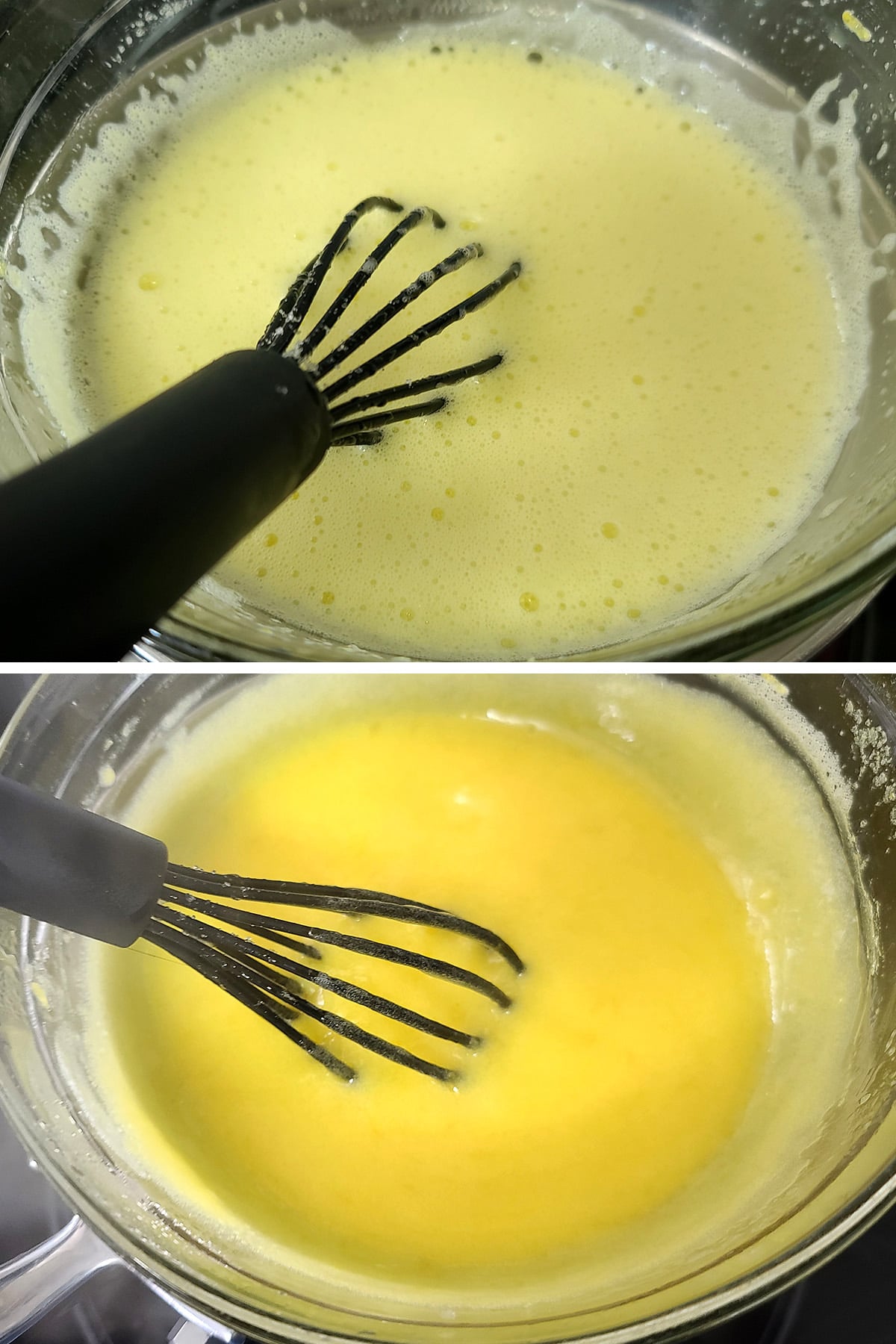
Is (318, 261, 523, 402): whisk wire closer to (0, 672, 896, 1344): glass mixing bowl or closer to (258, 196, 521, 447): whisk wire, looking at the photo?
(258, 196, 521, 447): whisk wire

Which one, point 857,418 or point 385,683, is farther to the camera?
point 385,683

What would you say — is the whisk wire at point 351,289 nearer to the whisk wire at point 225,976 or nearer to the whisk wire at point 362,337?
the whisk wire at point 362,337

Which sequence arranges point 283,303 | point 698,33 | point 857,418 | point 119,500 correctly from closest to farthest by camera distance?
1. point 119,500
2. point 283,303
3. point 857,418
4. point 698,33

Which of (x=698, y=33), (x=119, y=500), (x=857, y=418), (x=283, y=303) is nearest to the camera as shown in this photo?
(x=119, y=500)

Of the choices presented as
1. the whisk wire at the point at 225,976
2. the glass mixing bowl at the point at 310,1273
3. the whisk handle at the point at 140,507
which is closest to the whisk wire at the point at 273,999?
the whisk wire at the point at 225,976

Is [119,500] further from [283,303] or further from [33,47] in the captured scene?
[33,47]

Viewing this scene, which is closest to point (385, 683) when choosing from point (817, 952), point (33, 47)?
point (817, 952)

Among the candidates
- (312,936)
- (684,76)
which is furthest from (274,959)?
(684,76)
